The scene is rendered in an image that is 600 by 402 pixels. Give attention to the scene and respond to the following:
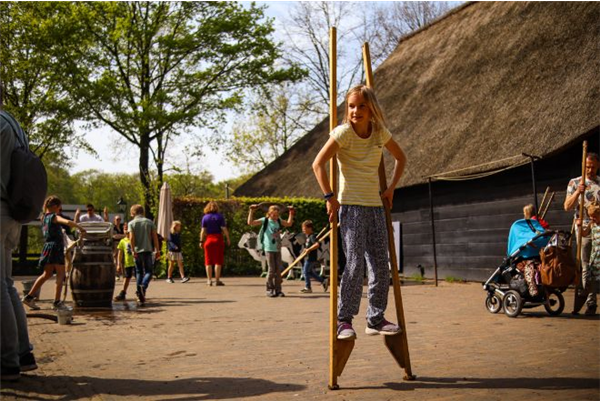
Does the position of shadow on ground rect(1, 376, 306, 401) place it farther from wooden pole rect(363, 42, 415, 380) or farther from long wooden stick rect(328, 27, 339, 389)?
wooden pole rect(363, 42, 415, 380)

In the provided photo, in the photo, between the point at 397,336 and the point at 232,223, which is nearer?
the point at 397,336

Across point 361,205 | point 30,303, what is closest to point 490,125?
point 30,303

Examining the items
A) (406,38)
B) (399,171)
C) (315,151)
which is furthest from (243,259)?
(399,171)

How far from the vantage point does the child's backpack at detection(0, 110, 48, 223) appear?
512cm

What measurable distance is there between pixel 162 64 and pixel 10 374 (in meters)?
28.0

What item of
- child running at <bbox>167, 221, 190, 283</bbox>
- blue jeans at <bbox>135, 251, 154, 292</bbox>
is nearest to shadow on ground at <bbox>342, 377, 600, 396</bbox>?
blue jeans at <bbox>135, 251, 154, 292</bbox>

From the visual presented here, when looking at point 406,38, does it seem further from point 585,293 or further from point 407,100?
point 585,293

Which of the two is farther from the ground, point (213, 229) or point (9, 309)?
point (213, 229)

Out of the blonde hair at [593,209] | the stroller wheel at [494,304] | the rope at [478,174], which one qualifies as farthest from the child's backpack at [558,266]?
→ the rope at [478,174]

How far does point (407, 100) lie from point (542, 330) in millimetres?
15515

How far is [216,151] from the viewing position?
34.2 metres

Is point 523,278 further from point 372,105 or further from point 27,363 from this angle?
point 27,363

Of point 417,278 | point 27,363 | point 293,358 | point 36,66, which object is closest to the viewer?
point 27,363

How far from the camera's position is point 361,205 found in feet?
16.8
